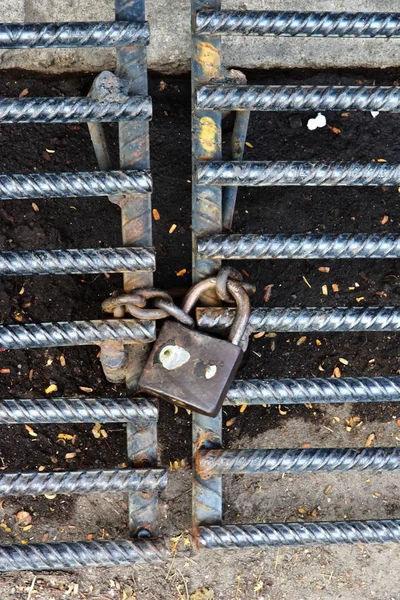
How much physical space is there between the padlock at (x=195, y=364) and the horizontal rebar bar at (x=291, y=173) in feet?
0.95

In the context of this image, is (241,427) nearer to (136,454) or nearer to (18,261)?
(136,454)

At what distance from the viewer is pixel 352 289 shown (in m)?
2.42

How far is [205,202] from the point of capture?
6.17ft

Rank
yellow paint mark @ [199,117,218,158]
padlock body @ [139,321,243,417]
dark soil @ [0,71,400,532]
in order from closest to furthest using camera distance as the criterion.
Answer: padlock body @ [139,321,243,417] → yellow paint mark @ [199,117,218,158] → dark soil @ [0,71,400,532]

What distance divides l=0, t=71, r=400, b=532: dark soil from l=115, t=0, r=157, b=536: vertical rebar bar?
43cm

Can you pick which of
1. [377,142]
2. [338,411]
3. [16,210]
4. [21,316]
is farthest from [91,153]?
[338,411]

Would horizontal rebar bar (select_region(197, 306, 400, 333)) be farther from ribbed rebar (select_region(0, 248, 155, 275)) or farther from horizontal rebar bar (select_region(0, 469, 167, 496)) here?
horizontal rebar bar (select_region(0, 469, 167, 496))

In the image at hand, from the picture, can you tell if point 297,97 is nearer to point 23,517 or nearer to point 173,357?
point 173,357

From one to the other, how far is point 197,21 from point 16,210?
3.09ft

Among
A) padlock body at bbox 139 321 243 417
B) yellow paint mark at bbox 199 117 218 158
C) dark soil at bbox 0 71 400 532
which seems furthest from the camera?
dark soil at bbox 0 71 400 532

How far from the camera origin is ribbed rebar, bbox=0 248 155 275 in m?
1.83

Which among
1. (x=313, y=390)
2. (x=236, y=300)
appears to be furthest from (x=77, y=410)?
(x=313, y=390)

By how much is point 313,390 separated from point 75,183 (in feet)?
2.84

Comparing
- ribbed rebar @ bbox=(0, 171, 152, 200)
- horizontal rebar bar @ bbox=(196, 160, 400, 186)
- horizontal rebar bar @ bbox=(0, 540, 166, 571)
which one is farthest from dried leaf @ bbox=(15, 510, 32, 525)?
horizontal rebar bar @ bbox=(196, 160, 400, 186)
